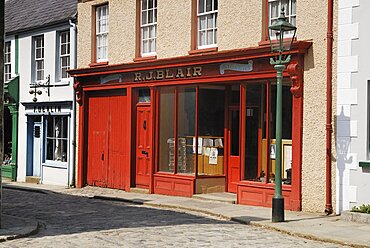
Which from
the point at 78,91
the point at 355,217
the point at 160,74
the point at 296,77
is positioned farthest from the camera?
the point at 78,91

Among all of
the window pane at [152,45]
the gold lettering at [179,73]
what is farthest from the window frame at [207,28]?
the window pane at [152,45]

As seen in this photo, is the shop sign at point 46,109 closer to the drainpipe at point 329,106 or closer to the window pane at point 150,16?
the window pane at point 150,16

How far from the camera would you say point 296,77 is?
48.6 ft

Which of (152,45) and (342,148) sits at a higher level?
(152,45)

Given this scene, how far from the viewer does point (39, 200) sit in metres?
18.3

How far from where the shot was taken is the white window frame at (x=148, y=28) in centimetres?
1955

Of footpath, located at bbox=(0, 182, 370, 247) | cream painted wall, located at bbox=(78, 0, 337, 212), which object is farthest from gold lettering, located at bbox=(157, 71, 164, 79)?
footpath, located at bbox=(0, 182, 370, 247)

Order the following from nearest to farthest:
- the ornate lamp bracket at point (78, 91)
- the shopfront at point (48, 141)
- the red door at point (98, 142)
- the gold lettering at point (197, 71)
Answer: the gold lettering at point (197, 71) < the red door at point (98, 142) < the ornate lamp bracket at point (78, 91) < the shopfront at point (48, 141)

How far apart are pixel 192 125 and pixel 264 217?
16.3 feet

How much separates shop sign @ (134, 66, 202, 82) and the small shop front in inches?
1.0

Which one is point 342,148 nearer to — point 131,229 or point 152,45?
point 131,229

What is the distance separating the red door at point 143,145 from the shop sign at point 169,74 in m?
0.88

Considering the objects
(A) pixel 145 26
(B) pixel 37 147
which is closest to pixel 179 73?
(A) pixel 145 26

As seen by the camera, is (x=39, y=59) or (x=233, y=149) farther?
(x=39, y=59)
